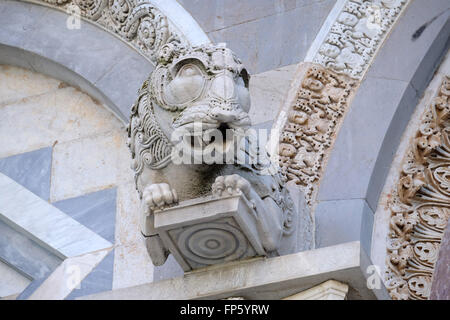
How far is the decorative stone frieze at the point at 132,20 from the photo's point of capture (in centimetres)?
744

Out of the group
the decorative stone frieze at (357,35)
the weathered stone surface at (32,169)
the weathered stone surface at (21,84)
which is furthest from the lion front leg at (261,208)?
the weathered stone surface at (21,84)

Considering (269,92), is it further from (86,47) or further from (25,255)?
(25,255)

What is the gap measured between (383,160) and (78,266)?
1.68 m

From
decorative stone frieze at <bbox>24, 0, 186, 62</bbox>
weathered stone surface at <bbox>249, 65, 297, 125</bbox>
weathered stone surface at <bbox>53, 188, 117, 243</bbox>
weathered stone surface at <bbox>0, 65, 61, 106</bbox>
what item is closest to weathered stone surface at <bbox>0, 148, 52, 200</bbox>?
weathered stone surface at <bbox>53, 188, 117, 243</bbox>

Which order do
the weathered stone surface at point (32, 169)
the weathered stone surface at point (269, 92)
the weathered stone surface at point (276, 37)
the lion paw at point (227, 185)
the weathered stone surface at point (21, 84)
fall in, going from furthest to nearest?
the weathered stone surface at point (21, 84)
the weathered stone surface at point (32, 169)
the weathered stone surface at point (276, 37)
the weathered stone surface at point (269, 92)
the lion paw at point (227, 185)

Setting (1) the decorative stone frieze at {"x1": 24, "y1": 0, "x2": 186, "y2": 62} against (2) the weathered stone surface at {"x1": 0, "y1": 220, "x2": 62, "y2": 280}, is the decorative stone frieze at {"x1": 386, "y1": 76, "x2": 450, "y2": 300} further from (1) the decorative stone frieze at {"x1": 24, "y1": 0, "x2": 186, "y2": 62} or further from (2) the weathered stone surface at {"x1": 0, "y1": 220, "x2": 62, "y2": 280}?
(2) the weathered stone surface at {"x1": 0, "y1": 220, "x2": 62, "y2": 280}

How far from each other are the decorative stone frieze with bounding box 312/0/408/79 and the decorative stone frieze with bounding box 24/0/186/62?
80 cm

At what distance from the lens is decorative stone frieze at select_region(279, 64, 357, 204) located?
22.1 feet

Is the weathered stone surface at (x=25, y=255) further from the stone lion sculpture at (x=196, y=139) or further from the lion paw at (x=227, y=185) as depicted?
the lion paw at (x=227, y=185)

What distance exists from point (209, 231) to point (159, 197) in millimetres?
244

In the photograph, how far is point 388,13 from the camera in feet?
23.5

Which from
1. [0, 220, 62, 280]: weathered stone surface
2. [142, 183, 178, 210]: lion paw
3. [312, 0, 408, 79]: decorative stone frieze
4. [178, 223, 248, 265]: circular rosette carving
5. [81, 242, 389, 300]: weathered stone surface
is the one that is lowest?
[81, 242, 389, 300]: weathered stone surface

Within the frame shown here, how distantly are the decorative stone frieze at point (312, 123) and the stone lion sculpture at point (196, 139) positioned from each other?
0.72 metres

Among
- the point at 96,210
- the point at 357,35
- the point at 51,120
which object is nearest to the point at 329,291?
the point at 357,35
